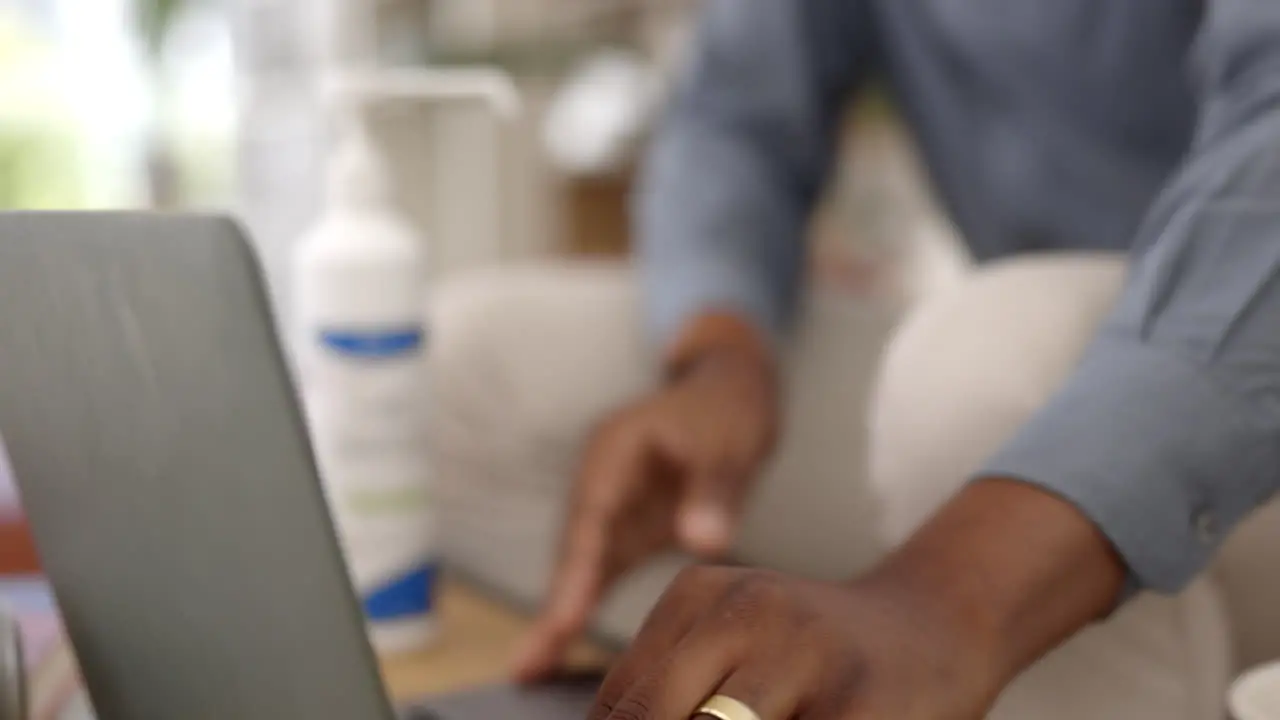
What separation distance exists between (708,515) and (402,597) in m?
0.17

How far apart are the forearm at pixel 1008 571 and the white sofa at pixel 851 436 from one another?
28 millimetres

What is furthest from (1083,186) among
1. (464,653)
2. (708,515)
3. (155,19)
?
(155,19)

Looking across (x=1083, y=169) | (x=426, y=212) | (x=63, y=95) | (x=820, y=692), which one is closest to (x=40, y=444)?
(x=820, y=692)

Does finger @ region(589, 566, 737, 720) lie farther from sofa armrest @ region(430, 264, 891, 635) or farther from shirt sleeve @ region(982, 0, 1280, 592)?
sofa armrest @ region(430, 264, 891, 635)

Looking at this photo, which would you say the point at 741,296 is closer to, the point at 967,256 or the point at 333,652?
the point at 967,256

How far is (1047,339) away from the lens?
0.40 meters

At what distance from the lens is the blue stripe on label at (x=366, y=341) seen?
1.89 feet

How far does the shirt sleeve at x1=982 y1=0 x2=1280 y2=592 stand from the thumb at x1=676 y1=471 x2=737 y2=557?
0.66 ft

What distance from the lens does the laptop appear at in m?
0.29

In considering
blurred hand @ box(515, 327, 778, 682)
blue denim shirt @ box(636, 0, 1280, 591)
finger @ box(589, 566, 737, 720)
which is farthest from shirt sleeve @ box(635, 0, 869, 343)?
finger @ box(589, 566, 737, 720)

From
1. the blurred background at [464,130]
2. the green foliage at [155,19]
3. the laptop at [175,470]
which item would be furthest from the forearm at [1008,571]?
the green foliage at [155,19]

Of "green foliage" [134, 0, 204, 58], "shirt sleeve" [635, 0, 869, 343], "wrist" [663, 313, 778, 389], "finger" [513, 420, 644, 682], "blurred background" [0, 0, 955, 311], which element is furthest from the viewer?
"green foliage" [134, 0, 204, 58]

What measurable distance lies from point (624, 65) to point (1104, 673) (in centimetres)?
110

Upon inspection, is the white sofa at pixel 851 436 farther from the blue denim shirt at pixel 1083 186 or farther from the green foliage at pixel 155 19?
the green foliage at pixel 155 19
